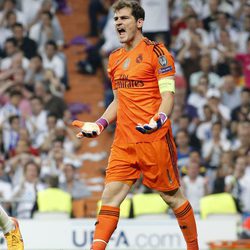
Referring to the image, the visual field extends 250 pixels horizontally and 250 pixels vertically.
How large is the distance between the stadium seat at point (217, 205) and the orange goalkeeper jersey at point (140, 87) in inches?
200

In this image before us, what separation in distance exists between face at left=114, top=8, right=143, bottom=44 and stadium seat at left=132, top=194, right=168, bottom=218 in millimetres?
5290

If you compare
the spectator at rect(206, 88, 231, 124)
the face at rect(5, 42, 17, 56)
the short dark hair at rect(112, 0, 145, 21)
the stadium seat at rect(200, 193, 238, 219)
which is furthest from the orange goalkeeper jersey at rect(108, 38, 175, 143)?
the face at rect(5, 42, 17, 56)

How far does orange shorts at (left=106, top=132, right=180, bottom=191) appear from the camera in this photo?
9.62 metres

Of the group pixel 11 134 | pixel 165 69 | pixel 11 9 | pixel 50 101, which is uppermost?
pixel 11 9

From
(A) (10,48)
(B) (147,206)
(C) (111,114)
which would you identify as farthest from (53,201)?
(C) (111,114)

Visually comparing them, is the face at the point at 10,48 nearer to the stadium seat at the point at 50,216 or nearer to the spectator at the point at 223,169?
the spectator at the point at 223,169

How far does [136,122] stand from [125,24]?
33.5 inches

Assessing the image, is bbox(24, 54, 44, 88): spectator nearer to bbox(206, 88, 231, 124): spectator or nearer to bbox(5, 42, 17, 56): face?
bbox(5, 42, 17, 56): face

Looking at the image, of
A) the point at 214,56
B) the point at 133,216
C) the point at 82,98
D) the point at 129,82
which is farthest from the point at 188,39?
the point at 129,82

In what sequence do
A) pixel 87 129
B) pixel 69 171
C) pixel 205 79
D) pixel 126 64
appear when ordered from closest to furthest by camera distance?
1. pixel 87 129
2. pixel 126 64
3. pixel 69 171
4. pixel 205 79

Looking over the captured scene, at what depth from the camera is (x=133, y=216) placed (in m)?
14.7

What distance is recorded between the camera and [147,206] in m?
14.7

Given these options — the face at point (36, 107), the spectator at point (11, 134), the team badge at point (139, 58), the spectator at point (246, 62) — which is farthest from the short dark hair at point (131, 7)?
the spectator at point (246, 62)

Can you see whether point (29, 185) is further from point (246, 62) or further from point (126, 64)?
point (126, 64)
